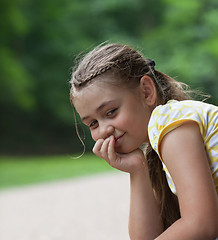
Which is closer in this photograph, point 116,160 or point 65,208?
point 116,160

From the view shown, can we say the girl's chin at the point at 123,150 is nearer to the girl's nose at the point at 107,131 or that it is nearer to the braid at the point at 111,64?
the girl's nose at the point at 107,131

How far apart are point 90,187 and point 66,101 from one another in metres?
8.98

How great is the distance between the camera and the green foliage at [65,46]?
13898mm

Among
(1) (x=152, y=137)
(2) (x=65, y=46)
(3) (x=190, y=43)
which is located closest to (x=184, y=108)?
(1) (x=152, y=137)

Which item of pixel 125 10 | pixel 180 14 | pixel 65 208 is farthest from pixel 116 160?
pixel 125 10

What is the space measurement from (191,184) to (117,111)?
0.41 metres

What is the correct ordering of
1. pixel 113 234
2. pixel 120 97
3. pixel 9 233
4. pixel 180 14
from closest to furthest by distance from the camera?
pixel 120 97 → pixel 113 234 → pixel 9 233 → pixel 180 14

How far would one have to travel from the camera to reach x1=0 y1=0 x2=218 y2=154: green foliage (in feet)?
45.6

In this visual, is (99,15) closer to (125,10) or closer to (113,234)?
(125,10)

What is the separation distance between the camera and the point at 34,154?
14898mm

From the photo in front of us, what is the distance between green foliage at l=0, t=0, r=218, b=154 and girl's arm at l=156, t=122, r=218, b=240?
1230cm

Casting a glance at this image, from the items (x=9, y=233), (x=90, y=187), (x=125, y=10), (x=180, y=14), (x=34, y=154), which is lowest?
(x=9, y=233)

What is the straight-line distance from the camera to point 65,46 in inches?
587

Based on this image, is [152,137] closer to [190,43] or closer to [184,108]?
[184,108]
